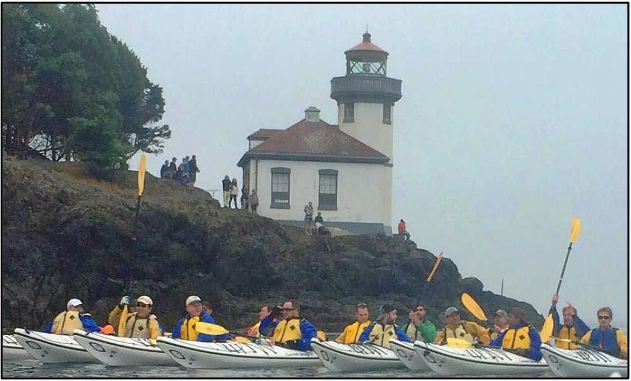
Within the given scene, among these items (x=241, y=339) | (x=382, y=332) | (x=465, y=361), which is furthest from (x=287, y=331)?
(x=465, y=361)

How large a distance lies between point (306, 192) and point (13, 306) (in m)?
19.0

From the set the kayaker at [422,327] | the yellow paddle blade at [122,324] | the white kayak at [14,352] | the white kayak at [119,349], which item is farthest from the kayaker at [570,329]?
the white kayak at [14,352]

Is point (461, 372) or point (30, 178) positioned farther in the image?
point (30, 178)

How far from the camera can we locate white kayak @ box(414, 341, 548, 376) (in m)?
22.0

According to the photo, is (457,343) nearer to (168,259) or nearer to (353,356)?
(353,356)

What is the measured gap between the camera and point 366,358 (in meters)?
22.8

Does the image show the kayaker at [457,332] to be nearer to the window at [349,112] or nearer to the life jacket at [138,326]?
the life jacket at [138,326]

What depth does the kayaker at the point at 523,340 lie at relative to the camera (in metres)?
22.5

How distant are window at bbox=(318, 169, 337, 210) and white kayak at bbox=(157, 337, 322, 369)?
2812 centimetres

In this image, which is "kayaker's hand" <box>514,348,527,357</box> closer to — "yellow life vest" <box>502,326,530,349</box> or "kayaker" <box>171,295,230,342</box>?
"yellow life vest" <box>502,326,530,349</box>

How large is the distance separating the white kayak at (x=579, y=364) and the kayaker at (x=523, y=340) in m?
0.65

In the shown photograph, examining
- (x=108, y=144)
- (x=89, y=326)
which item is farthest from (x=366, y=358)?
(x=108, y=144)

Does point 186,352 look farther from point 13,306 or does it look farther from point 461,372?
point 13,306

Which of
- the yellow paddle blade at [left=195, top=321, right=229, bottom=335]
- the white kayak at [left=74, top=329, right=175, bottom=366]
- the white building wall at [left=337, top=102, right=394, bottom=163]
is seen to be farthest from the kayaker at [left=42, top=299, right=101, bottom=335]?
the white building wall at [left=337, top=102, right=394, bottom=163]
